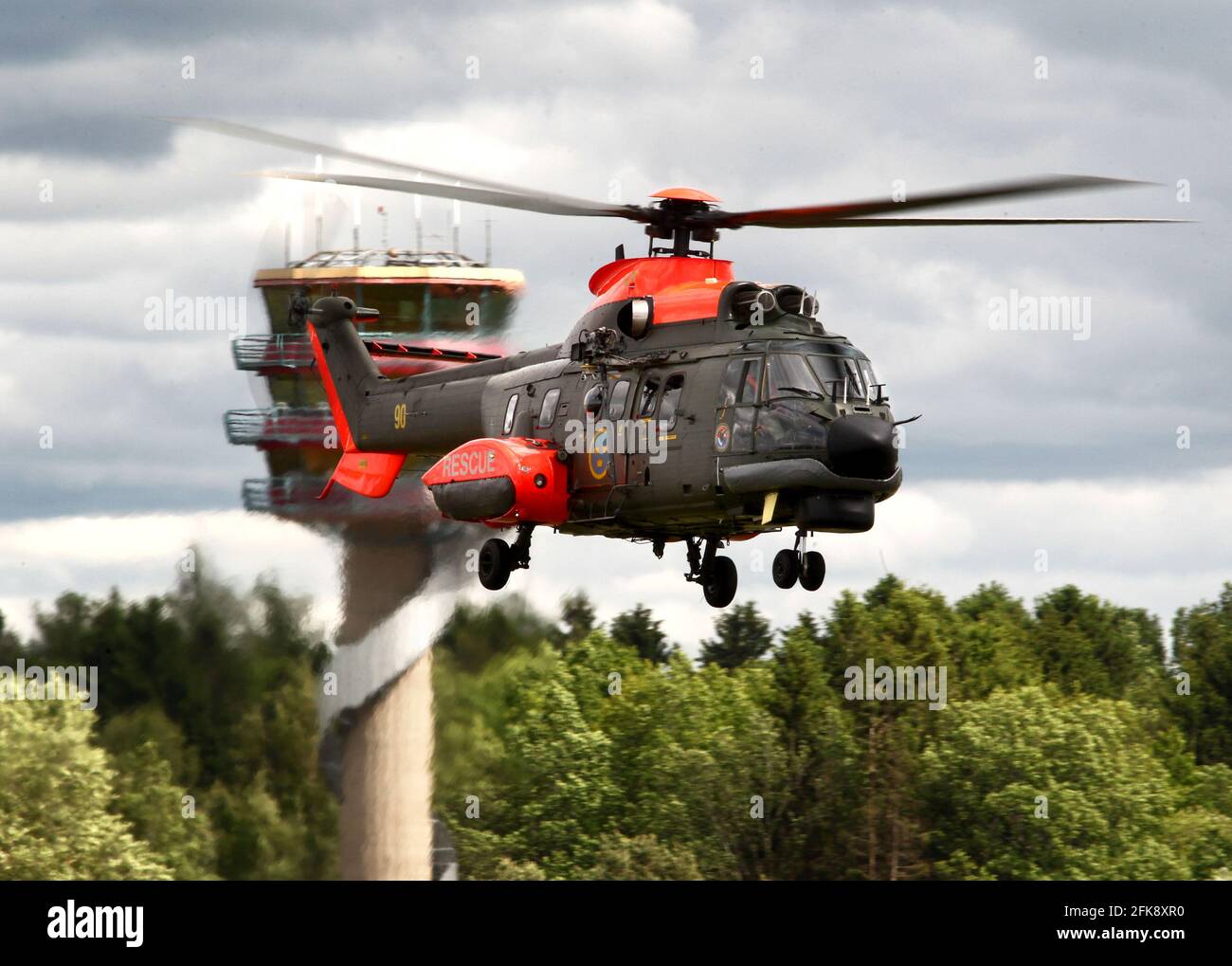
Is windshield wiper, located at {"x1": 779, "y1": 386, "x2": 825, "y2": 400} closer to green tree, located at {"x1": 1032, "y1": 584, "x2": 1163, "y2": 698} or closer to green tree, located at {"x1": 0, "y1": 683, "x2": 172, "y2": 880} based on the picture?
green tree, located at {"x1": 0, "y1": 683, "x2": 172, "y2": 880}

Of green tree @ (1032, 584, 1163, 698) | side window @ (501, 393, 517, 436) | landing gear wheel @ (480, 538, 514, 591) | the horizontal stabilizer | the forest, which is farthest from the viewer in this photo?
green tree @ (1032, 584, 1163, 698)

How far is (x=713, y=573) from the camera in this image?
27.2 metres

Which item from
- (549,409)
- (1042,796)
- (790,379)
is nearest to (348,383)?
(549,409)

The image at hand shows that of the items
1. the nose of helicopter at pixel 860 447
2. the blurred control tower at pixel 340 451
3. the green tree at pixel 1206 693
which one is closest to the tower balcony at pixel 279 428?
the blurred control tower at pixel 340 451

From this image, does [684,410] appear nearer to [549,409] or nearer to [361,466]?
[549,409]

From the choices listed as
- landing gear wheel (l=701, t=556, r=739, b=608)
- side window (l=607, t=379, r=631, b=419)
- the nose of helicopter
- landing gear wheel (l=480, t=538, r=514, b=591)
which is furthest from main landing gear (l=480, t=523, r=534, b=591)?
the nose of helicopter

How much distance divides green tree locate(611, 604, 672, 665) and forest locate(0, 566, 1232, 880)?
0.11m

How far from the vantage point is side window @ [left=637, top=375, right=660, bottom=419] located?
2553 cm

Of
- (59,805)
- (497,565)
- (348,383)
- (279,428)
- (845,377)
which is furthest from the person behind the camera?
(59,805)

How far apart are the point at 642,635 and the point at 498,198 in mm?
46250

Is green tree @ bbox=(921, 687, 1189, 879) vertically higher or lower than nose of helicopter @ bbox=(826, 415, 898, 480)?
lower

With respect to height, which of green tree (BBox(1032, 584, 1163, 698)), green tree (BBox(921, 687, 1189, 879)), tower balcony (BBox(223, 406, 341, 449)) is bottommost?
green tree (BBox(921, 687, 1189, 879))

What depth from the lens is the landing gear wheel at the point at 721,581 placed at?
27.1 m
